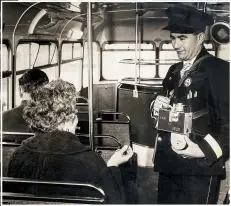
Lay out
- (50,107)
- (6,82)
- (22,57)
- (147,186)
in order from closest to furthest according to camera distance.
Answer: (50,107)
(6,82)
(22,57)
(147,186)

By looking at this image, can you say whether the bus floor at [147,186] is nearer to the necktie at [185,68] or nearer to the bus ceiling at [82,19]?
the necktie at [185,68]

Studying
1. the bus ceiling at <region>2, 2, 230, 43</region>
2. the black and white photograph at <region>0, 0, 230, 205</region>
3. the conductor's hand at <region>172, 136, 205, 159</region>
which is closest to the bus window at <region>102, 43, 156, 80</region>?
the bus ceiling at <region>2, 2, 230, 43</region>

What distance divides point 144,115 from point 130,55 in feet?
2.66

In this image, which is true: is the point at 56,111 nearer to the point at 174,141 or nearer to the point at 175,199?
the point at 174,141

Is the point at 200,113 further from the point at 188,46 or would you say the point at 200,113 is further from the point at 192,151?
the point at 188,46

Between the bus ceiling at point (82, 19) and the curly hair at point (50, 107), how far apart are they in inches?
36.2

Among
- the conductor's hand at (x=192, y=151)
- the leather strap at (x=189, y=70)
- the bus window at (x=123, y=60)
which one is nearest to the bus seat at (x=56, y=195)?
the conductor's hand at (x=192, y=151)

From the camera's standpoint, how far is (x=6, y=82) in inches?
87.0

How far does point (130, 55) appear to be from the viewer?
3.82 m

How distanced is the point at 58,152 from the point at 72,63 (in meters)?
2.25

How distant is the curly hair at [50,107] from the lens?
1.26 meters

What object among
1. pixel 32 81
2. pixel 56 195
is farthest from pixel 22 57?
pixel 56 195

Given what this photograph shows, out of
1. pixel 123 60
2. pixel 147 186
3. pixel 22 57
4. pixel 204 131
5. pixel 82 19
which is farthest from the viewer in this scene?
pixel 123 60

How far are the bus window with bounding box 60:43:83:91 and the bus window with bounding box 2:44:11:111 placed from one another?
2.93 ft
